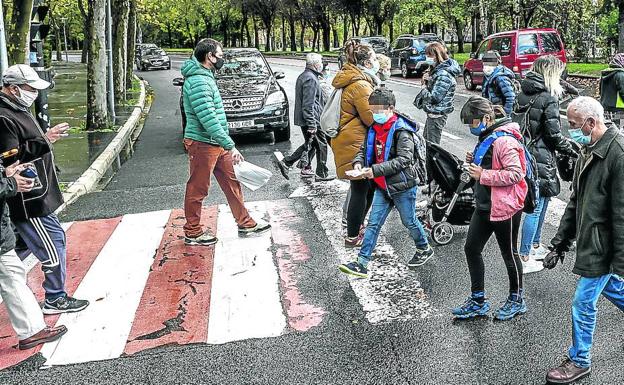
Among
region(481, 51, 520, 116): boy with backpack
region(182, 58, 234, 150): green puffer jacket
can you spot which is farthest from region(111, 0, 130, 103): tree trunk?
region(481, 51, 520, 116): boy with backpack

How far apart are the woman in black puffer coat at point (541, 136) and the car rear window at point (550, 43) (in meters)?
16.2

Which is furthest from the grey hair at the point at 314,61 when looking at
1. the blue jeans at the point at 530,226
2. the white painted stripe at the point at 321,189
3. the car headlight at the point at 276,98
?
the car headlight at the point at 276,98

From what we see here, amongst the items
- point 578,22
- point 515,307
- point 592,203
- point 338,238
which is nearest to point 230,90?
point 338,238

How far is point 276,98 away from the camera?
1363 centimetres

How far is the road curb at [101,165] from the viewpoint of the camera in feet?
31.9

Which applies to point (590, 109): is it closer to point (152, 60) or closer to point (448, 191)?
point (448, 191)

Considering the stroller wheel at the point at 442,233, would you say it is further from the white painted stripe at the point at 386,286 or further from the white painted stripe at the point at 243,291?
the white painted stripe at the point at 243,291

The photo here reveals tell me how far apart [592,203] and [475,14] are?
35427mm

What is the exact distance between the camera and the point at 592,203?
4094 mm

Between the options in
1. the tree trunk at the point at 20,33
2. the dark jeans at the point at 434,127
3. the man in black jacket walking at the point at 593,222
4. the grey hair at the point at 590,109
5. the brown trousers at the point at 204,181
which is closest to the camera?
the man in black jacket walking at the point at 593,222

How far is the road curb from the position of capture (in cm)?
973

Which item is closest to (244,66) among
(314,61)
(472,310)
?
(314,61)

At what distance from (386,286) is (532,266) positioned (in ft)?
4.63

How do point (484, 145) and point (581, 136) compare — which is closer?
point (581, 136)
